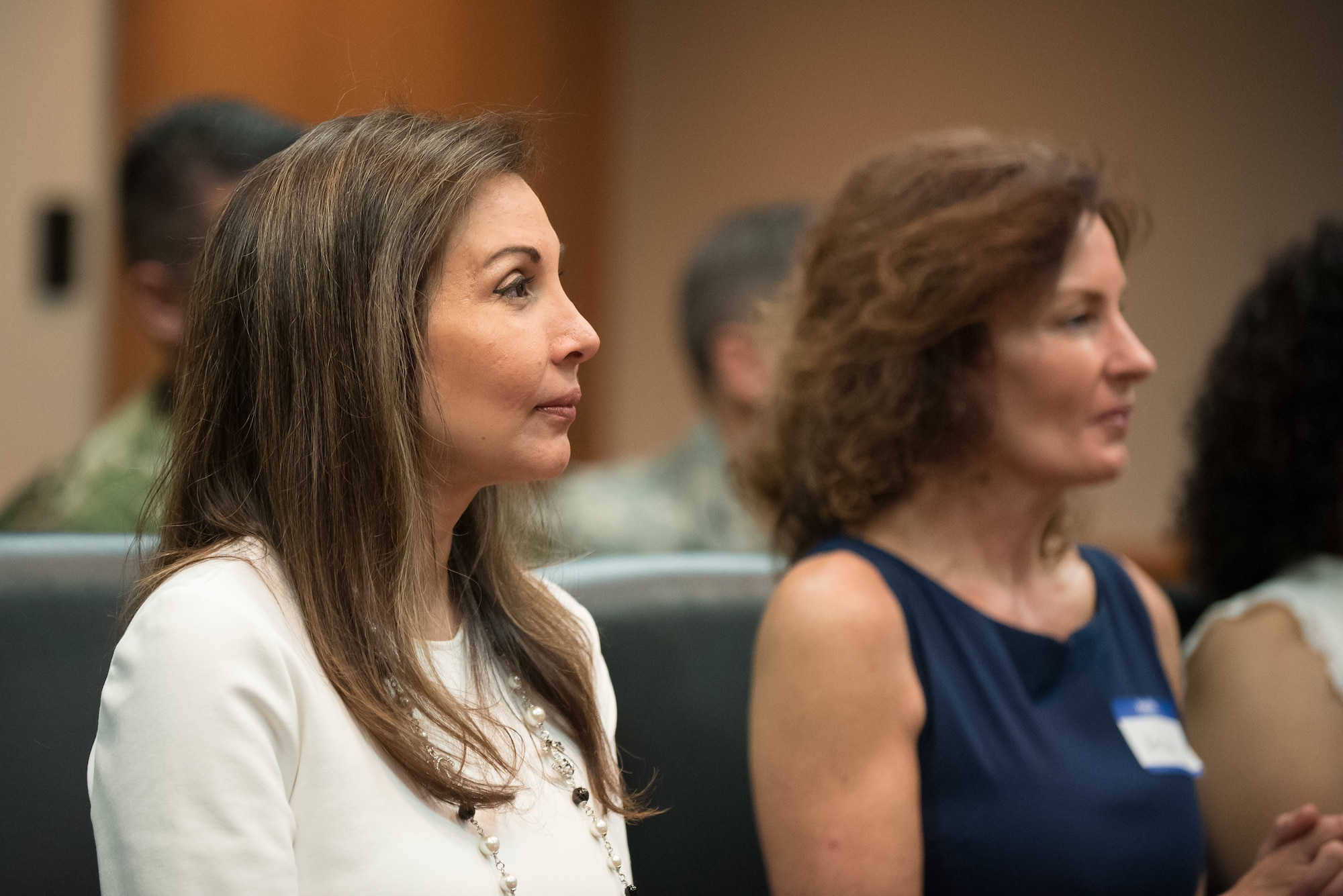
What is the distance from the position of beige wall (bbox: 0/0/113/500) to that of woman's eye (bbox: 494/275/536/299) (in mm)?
2485

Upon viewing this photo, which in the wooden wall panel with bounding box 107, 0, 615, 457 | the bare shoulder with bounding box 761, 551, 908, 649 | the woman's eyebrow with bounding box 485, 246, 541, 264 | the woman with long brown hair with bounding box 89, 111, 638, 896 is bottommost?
the bare shoulder with bounding box 761, 551, 908, 649

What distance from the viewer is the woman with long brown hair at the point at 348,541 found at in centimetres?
95

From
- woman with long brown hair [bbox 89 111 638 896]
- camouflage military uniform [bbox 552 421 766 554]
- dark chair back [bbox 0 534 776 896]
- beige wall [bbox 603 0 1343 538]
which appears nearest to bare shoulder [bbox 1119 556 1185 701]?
dark chair back [bbox 0 534 776 896]

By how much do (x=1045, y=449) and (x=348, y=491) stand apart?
874mm

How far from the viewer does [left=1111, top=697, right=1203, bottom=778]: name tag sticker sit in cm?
158

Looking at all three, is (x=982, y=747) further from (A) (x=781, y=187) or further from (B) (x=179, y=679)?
(A) (x=781, y=187)

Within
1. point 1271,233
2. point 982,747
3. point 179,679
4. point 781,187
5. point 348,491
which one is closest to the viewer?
point 179,679

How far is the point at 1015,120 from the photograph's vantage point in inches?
158

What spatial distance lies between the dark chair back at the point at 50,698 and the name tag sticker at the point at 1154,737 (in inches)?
45.0

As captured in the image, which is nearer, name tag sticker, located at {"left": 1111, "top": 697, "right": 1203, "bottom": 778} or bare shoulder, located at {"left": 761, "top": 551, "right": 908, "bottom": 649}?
bare shoulder, located at {"left": 761, "top": 551, "right": 908, "bottom": 649}

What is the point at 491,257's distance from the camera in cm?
110

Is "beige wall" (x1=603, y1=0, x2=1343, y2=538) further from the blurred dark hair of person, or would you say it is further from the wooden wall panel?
the blurred dark hair of person

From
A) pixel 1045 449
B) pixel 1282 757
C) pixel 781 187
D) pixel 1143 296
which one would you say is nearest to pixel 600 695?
pixel 1045 449

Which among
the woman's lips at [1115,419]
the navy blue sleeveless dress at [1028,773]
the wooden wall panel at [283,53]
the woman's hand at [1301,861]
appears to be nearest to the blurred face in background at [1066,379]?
the woman's lips at [1115,419]
